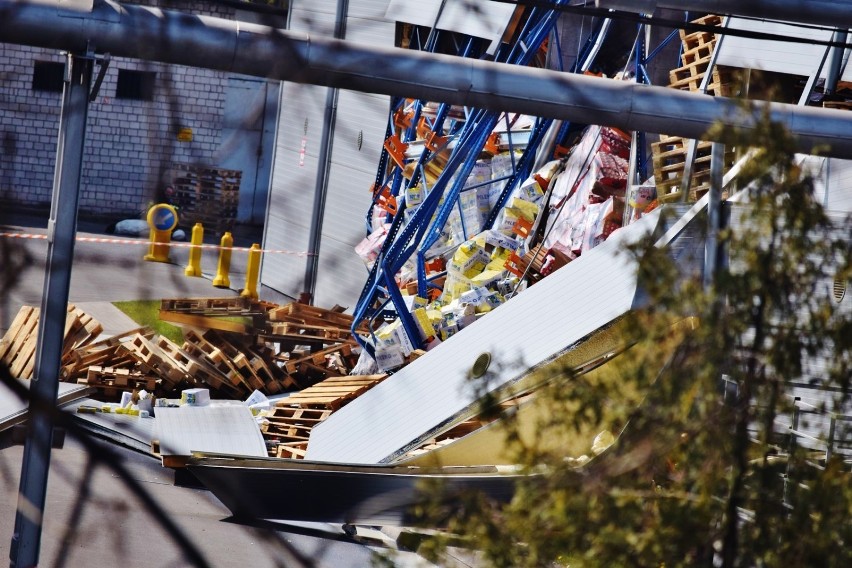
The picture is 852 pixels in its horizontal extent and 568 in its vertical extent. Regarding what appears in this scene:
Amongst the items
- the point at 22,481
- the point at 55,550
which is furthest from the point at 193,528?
the point at 22,481

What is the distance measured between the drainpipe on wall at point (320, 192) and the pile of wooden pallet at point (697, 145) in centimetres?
605

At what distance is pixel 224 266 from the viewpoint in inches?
703

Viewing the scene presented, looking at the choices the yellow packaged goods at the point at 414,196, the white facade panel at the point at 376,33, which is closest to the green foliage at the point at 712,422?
the yellow packaged goods at the point at 414,196

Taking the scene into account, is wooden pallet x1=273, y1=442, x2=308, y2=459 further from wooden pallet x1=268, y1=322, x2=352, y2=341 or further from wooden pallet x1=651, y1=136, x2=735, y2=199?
wooden pallet x1=651, y1=136, x2=735, y2=199

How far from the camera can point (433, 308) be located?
11.6 meters

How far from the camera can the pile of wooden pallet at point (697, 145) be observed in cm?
937

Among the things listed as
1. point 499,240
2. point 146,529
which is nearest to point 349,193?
point 499,240

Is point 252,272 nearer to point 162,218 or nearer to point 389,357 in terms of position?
point 162,218

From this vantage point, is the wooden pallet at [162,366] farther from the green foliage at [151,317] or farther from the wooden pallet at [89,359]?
the green foliage at [151,317]

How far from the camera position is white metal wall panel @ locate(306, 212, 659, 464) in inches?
300

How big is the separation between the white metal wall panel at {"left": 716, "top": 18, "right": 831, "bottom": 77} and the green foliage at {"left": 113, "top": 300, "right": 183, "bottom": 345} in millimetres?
7527

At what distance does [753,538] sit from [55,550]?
17.9ft

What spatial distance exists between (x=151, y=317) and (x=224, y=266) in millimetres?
3513

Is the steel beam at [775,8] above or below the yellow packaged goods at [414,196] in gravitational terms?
above
